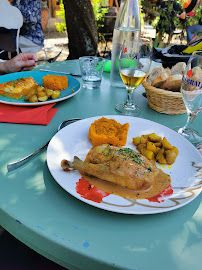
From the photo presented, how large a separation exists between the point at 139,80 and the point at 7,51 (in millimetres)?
3630

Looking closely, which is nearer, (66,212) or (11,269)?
(66,212)

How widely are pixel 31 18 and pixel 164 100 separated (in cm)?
411

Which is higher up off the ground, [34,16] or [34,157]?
[34,16]

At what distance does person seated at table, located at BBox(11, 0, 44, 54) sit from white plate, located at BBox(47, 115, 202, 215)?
4121 millimetres

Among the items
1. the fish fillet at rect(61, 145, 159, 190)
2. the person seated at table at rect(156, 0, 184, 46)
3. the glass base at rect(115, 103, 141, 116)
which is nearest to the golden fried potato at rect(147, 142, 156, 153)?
the fish fillet at rect(61, 145, 159, 190)

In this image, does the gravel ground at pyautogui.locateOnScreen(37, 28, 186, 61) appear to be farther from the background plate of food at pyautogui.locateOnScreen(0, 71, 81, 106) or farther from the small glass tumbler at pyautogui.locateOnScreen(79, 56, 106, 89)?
the background plate of food at pyautogui.locateOnScreen(0, 71, 81, 106)

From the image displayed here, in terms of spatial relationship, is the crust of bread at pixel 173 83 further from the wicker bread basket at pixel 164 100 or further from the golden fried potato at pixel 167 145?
the golden fried potato at pixel 167 145

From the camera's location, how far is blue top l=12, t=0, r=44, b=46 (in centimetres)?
448

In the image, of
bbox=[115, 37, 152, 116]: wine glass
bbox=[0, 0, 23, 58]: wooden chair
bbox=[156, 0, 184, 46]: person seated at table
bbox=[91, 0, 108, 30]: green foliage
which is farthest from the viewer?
bbox=[91, 0, 108, 30]: green foliage

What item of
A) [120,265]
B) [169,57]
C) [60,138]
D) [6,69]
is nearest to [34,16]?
[6,69]

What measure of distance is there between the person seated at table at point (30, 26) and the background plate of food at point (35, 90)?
3359 millimetres

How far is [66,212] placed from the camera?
29.7 inches

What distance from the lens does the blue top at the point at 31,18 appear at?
14.7 ft

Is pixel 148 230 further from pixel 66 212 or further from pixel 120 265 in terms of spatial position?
pixel 66 212
